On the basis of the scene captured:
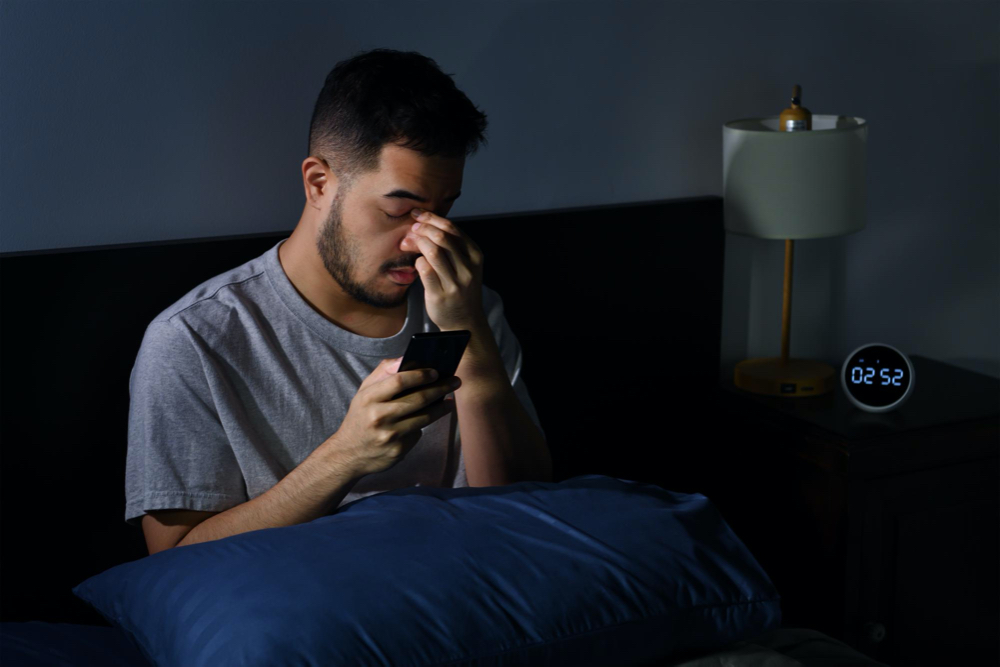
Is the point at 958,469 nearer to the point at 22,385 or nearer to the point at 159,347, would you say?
the point at 159,347

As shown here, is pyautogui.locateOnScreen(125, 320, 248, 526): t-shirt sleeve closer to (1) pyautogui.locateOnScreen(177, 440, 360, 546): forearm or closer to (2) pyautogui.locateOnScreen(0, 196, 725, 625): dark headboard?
(1) pyautogui.locateOnScreen(177, 440, 360, 546): forearm

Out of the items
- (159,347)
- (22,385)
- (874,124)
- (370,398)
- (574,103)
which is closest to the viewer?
(370,398)

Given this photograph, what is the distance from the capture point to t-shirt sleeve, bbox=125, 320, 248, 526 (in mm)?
1162

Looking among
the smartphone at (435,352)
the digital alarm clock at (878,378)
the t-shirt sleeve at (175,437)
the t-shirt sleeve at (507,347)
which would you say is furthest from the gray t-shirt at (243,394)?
the digital alarm clock at (878,378)

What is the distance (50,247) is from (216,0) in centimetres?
44

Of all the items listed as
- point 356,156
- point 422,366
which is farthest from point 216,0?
point 422,366

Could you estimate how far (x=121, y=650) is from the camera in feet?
3.67

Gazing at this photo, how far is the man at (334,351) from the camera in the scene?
1.15 m

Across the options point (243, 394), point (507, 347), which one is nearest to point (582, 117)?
point (507, 347)

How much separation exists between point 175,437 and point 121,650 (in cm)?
26

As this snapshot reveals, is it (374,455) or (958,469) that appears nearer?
(374,455)

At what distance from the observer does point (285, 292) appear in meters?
1.29

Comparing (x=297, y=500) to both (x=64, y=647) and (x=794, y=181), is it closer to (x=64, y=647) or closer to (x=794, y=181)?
(x=64, y=647)

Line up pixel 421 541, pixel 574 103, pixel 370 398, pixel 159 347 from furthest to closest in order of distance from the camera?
pixel 574 103
pixel 159 347
pixel 370 398
pixel 421 541
